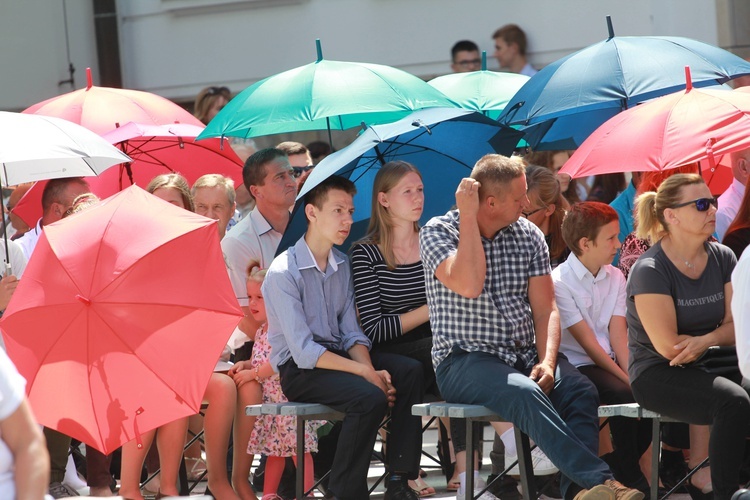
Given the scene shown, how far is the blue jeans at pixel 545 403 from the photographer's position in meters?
5.48

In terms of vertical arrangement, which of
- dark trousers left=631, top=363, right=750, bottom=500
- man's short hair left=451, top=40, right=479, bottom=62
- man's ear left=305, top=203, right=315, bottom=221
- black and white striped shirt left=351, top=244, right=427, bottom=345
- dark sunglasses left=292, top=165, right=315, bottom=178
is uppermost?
man's short hair left=451, top=40, right=479, bottom=62

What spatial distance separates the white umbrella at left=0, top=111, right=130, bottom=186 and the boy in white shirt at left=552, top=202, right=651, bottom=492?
7.70ft

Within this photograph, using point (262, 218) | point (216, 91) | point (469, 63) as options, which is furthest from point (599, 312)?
point (469, 63)

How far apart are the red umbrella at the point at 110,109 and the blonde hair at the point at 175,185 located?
0.97m

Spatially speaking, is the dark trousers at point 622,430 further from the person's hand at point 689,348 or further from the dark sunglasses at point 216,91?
the dark sunglasses at point 216,91

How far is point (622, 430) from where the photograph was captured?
666 centimetres

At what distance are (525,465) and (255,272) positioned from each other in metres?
1.99

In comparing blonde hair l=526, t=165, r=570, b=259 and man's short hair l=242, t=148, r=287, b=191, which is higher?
man's short hair l=242, t=148, r=287, b=191

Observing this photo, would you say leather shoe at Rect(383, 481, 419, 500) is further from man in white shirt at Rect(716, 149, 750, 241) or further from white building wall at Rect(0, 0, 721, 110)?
white building wall at Rect(0, 0, 721, 110)

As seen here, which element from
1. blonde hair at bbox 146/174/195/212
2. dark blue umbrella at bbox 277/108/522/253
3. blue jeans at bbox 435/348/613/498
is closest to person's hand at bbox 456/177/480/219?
blue jeans at bbox 435/348/613/498

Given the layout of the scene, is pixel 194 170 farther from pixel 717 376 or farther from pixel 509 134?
pixel 717 376

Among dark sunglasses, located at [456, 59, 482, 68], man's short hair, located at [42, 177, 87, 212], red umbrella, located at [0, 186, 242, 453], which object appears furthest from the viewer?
dark sunglasses, located at [456, 59, 482, 68]

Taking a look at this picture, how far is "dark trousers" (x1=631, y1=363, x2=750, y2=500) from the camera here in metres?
5.46

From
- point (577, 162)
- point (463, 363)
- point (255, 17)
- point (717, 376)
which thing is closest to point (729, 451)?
point (717, 376)
